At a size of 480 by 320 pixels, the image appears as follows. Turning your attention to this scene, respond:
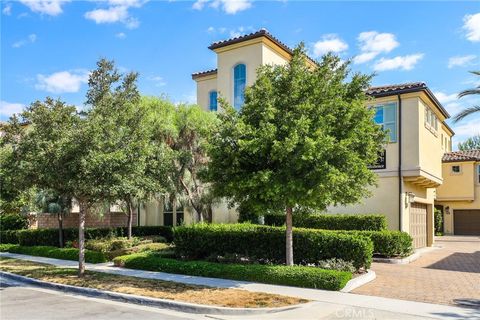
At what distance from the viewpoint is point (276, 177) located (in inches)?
485

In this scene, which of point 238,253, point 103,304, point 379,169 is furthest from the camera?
point 379,169

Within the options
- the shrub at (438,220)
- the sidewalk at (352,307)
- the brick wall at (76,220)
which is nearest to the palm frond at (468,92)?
the sidewalk at (352,307)

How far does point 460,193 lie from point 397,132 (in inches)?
828

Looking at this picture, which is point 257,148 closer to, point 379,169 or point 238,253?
point 238,253

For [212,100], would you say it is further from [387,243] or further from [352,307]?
[352,307]

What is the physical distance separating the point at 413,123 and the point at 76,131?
47.9 ft

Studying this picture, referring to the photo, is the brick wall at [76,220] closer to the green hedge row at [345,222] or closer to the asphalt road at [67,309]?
the green hedge row at [345,222]

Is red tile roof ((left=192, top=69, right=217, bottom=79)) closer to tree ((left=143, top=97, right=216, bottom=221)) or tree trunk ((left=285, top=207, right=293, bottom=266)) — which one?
tree ((left=143, top=97, right=216, bottom=221))

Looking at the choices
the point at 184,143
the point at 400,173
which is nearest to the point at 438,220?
the point at 400,173

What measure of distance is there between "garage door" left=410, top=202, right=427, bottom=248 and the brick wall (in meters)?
16.3

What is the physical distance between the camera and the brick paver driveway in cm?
1085

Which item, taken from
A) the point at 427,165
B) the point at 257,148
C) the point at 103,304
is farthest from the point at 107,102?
the point at 427,165
